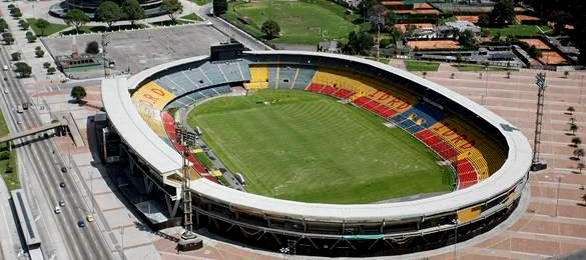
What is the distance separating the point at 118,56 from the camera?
183250 mm

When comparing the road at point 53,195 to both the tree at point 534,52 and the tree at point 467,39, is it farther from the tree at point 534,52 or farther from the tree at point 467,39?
the tree at point 534,52

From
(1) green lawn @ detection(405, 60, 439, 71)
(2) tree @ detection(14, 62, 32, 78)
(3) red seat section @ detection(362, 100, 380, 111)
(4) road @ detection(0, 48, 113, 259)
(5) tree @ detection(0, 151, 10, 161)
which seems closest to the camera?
(4) road @ detection(0, 48, 113, 259)

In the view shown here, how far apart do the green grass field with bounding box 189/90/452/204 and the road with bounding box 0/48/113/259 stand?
23.9 meters

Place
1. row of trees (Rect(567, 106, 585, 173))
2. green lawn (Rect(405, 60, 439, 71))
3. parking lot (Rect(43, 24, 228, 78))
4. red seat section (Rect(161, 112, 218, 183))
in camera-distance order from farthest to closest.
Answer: parking lot (Rect(43, 24, 228, 78)) < green lawn (Rect(405, 60, 439, 71)) < row of trees (Rect(567, 106, 585, 173)) < red seat section (Rect(161, 112, 218, 183))

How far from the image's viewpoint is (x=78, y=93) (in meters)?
145

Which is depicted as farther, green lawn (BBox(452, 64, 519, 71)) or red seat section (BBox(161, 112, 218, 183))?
green lawn (BBox(452, 64, 519, 71))

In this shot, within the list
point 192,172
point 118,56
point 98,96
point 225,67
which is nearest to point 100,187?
point 192,172

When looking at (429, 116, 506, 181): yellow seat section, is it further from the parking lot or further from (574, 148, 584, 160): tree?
the parking lot

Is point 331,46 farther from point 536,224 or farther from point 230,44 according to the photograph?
point 536,224

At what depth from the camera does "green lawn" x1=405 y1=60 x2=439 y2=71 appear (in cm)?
16475

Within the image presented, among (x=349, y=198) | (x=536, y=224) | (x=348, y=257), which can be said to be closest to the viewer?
(x=348, y=257)

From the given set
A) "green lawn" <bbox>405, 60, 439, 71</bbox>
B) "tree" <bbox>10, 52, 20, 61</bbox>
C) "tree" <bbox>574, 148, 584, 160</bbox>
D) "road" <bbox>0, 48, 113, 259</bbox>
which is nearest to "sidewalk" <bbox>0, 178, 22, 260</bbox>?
"road" <bbox>0, 48, 113, 259</bbox>

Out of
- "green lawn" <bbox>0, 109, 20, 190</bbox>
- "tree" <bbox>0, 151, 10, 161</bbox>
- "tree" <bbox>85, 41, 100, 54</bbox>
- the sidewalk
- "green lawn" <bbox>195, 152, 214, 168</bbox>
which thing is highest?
"tree" <bbox>85, 41, 100, 54</bbox>

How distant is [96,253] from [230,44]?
76.2 m
